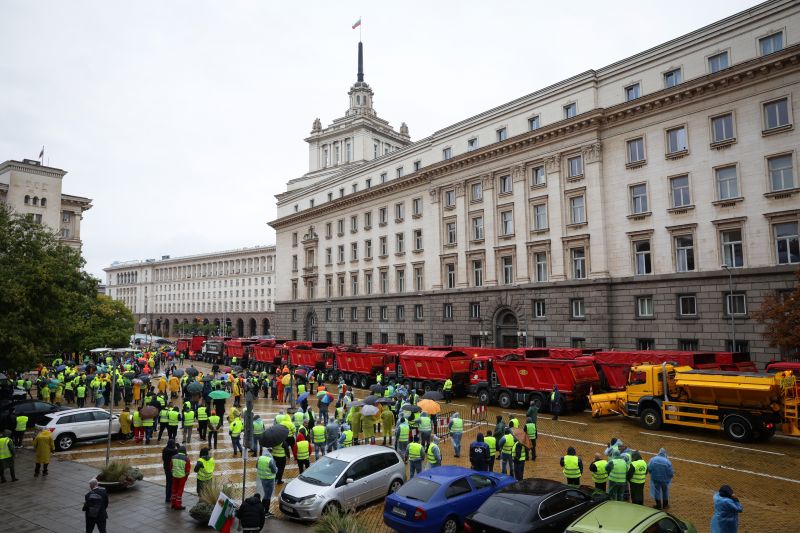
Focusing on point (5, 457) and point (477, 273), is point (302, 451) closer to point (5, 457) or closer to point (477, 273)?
point (5, 457)

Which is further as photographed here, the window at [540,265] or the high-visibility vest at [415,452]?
the window at [540,265]

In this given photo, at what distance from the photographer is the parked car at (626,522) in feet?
28.3

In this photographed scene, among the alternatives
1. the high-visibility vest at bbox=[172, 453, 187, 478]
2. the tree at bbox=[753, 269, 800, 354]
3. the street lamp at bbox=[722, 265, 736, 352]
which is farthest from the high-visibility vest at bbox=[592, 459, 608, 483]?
the street lamp at bbox=[722, 265, 736, 352]

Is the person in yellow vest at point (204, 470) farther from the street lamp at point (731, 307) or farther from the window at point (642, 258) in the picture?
the window at point (642, 258)

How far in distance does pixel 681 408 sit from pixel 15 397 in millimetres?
33939

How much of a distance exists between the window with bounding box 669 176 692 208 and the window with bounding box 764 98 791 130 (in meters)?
5.39

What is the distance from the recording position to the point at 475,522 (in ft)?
33.9

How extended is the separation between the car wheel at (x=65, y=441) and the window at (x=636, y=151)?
3705 centimetres

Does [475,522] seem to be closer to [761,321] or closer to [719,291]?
[761,321]

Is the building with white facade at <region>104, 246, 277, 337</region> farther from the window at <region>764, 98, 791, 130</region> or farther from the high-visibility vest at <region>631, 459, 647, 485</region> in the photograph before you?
the high-visibility vest at <region>631, 459, 647, 485</region>

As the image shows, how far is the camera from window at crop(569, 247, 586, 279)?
39.8m

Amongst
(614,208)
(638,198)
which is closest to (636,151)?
(638,198)

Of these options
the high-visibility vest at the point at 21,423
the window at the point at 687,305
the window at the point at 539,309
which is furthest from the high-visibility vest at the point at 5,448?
the window at the point at 687,305

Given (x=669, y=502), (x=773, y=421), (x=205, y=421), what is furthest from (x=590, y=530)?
(x=205, y=421)
